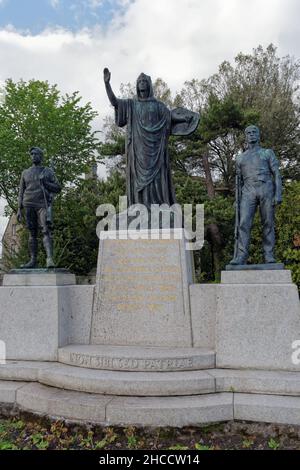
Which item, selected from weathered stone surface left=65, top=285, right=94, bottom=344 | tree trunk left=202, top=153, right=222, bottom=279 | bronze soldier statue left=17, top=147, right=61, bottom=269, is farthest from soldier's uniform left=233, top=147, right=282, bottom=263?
tree trunk left=202, top=153, right=222, bottom=279

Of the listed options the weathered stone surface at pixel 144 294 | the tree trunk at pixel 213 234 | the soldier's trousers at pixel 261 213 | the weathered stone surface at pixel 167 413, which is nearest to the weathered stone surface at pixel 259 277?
the soldier's trousers at pixel 261 213

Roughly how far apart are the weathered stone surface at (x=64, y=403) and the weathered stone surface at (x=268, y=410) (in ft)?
5.01

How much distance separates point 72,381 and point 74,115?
21020 mm

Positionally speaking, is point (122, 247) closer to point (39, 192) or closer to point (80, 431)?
point (39, 192)

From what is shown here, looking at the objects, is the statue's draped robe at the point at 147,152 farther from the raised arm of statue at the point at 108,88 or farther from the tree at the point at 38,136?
the tree at the point at 38,136

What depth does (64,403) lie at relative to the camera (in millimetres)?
4652

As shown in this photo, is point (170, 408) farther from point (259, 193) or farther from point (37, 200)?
point (37, 200)

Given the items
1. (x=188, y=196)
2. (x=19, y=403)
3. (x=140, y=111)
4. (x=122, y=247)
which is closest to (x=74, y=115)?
(x=188, y=196)

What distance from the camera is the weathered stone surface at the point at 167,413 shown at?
174 inches

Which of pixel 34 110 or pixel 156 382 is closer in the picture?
pixel 156 382

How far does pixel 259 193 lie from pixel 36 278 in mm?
3739

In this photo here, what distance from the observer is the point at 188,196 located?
18047 millimetres

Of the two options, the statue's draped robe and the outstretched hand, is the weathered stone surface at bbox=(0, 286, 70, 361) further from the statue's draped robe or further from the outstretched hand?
the outstretched hand
